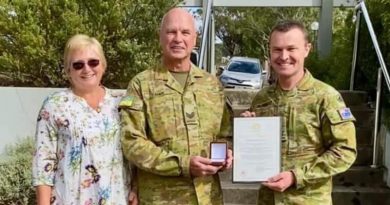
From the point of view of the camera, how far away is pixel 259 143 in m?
2.64

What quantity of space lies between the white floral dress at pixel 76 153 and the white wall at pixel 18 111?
3820 millimetres

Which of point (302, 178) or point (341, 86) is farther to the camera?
point (341, 86)

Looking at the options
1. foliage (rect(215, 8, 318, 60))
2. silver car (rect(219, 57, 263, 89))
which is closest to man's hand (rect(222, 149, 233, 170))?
silver car (rect(219, 57, 263, 89))

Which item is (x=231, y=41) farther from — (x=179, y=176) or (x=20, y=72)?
(x=179, y=176)

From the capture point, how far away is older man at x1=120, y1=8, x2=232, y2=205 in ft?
8.93

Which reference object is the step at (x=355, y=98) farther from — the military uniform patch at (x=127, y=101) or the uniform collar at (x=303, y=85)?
the military uniform patch at (x=127, y=101)

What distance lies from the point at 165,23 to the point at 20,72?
488 cm

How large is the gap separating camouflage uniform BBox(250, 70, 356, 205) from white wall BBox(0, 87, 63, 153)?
4236 millimetres

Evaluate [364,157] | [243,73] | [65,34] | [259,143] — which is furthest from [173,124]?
[243,73]

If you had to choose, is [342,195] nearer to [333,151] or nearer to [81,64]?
[333,151]

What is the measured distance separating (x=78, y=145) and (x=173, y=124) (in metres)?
0.43

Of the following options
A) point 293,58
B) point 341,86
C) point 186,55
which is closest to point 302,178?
point 293,58

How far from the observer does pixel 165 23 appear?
2797 millimetres

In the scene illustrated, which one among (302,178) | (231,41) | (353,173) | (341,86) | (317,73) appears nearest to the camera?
(302,178)
